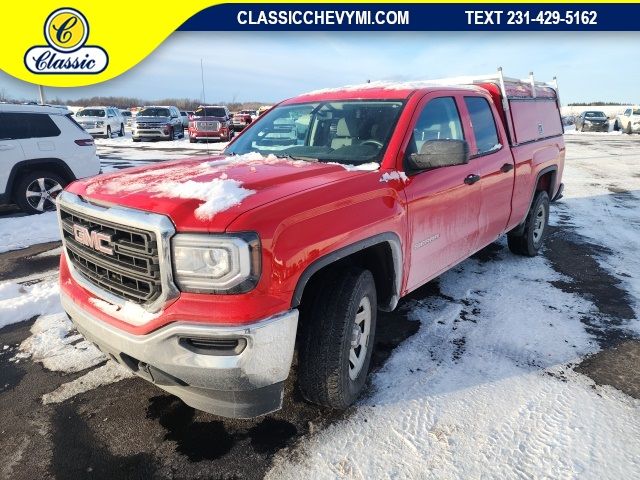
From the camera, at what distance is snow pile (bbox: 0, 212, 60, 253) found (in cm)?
615

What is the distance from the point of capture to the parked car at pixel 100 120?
25484 mm

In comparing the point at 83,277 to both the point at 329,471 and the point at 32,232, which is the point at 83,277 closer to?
the point at 329,471

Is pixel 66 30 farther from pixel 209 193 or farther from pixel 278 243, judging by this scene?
pixel 278 243

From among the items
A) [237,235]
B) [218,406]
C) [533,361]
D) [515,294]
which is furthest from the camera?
[515,294]

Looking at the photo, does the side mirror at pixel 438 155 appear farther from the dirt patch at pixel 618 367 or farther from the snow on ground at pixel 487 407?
the dirt patch at pixel 618 367

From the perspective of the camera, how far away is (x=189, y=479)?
2.23 m

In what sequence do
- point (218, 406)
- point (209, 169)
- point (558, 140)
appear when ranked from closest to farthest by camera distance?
point (218, 406), point (209, 169), point (558, 140)

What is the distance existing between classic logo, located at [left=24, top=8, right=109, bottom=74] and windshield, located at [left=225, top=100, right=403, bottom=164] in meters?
12.8

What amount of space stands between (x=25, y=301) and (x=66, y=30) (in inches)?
535

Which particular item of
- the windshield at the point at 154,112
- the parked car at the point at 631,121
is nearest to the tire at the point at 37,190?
the windshield at the point at 154,112

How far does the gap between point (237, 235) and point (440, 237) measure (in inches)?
73.8

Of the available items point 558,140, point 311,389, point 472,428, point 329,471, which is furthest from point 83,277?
point 558,140

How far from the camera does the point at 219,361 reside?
2.02 meters

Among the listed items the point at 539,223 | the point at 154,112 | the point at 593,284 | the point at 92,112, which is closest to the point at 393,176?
the point at 593,284
